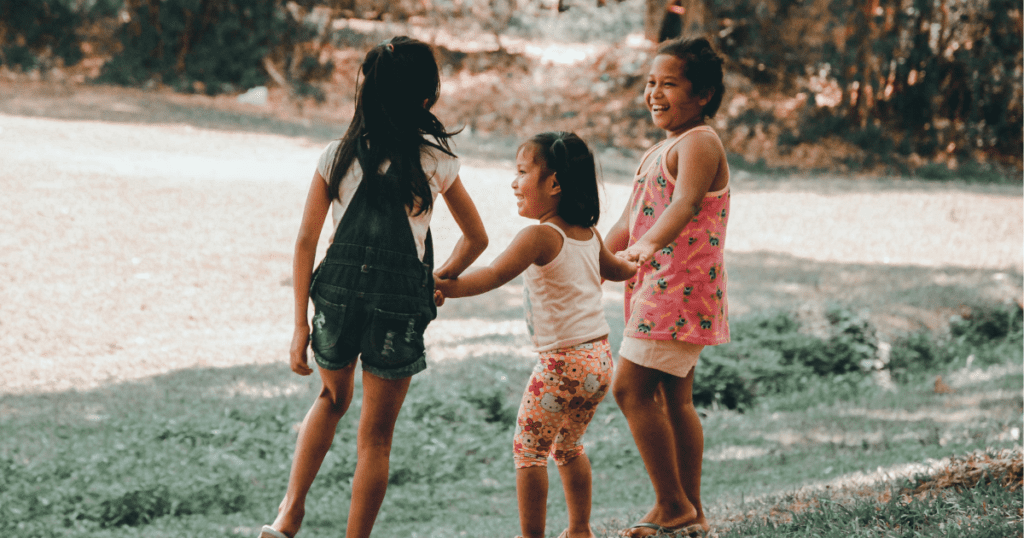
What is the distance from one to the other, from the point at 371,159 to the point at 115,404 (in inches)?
Answer: 128

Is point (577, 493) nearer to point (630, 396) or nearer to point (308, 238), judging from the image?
point (630, 396)

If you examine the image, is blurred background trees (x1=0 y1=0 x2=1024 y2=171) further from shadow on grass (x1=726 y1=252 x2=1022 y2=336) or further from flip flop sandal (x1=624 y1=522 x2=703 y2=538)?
flip flop sandal (x1=624 y1=522 x2=703 y2=538)

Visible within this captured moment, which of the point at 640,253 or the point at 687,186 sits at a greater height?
the point at 687,186

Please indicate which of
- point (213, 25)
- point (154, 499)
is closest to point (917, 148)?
point (213, 25)

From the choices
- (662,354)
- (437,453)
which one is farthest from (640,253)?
(437,453)

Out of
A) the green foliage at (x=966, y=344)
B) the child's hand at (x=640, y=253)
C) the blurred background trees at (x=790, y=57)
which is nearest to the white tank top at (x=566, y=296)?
the child's hand at (x=640, y=253)

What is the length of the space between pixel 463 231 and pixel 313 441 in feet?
2.45

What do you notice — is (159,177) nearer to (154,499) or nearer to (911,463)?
(154,499)

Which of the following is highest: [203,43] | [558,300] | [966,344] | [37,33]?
[37,33]

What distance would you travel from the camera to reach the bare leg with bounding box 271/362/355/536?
286 centimetres

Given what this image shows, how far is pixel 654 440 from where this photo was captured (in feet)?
10.1

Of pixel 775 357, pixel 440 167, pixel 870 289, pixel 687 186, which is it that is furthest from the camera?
pixel 870 289

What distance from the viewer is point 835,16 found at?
13.5 metres

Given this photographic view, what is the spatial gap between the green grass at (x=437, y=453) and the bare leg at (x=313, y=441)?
3.50 ft
